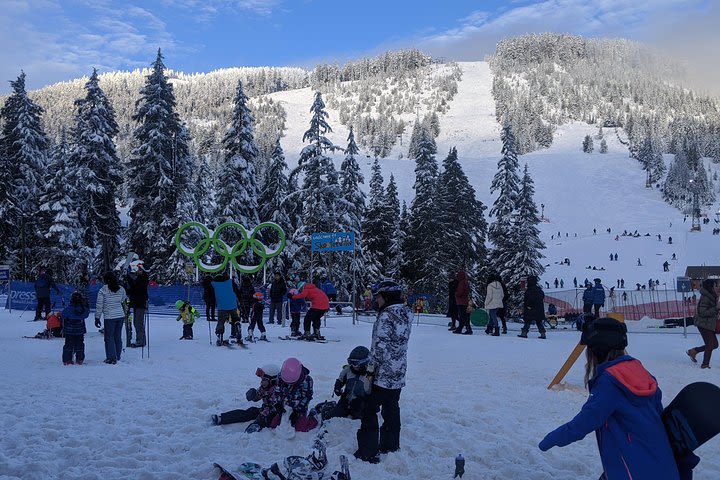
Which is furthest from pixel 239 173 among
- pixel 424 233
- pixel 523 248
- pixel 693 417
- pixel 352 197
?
pixel 693 417

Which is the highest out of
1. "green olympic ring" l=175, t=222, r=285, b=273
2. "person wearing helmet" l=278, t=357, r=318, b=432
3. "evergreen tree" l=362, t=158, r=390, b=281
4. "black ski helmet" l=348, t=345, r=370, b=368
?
"evergreen tree" l=362, t=158, r=390, b=281

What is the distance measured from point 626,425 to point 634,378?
0.82 feet

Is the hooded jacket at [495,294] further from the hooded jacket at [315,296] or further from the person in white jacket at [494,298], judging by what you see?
the hooded jacket at [315,296]

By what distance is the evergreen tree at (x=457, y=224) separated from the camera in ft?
122

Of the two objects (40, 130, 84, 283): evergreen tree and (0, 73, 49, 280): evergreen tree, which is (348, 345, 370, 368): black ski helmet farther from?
(0, 73, 49, 280): evergreen tree

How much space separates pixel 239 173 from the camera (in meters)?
32.4

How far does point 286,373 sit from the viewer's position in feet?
20.2

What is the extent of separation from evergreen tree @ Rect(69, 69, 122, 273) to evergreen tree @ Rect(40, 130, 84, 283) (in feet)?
2.16

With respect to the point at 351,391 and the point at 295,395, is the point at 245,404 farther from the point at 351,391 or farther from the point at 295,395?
the point at 351,391

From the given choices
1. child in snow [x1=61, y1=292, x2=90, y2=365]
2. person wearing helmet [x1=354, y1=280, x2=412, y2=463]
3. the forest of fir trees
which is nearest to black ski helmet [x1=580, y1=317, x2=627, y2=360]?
person wearing helmet [x1=354, y1=280, x2=412, y2=463]

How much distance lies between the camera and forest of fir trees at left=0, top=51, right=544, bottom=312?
30578 millimetres

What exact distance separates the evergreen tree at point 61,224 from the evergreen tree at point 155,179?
13.1 ft

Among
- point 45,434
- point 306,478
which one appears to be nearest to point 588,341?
point 306,478

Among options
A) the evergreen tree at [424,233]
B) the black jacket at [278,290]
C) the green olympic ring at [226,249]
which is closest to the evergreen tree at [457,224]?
the evergreen tree at [424,233]
